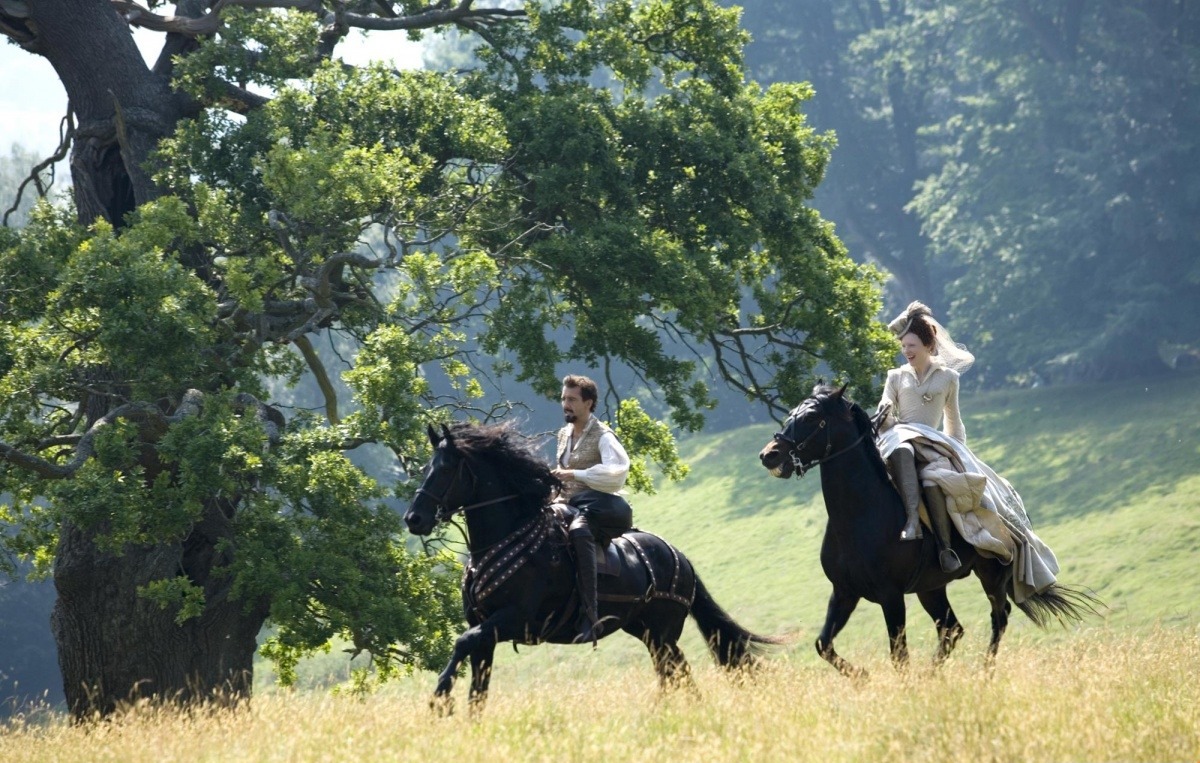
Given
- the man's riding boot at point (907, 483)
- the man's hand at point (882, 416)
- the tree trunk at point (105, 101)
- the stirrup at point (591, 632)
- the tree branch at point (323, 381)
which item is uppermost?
the tree trunk at point (105, 101)

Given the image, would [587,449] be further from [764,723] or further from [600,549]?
[764,723]

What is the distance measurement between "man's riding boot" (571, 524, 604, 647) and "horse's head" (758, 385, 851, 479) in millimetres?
1418

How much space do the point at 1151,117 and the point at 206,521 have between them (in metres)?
50.9

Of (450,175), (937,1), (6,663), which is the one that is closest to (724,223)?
(450,175)

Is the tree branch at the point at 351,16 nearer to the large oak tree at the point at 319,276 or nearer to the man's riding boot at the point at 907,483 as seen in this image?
the large oak tree at the point at 319,276

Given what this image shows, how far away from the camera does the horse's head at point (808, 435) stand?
10.5 metres

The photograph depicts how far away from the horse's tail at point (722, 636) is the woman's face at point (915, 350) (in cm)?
254

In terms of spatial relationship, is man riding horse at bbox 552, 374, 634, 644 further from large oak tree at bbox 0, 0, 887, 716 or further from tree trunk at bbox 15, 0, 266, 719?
tree trunk at bbox 15, 0, 266, 719

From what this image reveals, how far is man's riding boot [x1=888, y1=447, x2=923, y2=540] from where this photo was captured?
Result: 1087 centimetres

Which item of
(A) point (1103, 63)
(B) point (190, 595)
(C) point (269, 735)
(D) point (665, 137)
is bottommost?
(C) point (269, 735)

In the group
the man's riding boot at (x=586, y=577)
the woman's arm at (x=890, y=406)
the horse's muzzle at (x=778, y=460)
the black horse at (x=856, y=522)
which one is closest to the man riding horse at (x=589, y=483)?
the man's riding boot at (x=586, y=577)

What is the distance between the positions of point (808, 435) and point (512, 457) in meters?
2.17

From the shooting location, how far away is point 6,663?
4500cm

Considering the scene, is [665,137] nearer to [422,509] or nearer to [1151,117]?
[422,509]
